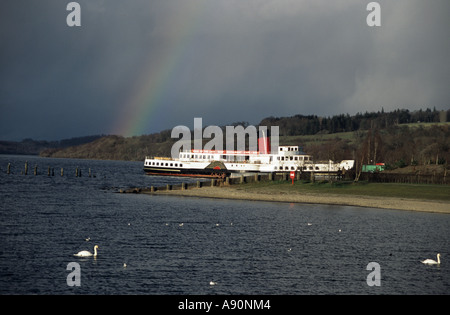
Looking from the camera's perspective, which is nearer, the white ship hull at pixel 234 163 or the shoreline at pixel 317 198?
the shoreline at pixel 317 198

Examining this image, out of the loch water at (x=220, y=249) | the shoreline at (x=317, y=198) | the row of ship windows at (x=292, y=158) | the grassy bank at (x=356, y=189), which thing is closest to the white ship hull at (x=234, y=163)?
the row of ship windows at (x=292, y=158)

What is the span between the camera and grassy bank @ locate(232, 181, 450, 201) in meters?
65.8

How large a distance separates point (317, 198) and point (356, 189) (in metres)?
7.53

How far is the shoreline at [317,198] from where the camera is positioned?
59.0 meters

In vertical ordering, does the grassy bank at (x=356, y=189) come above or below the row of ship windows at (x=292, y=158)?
below

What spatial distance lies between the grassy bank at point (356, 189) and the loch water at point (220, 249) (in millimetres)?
8964

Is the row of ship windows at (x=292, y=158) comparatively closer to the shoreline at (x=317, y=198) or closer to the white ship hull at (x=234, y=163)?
the white ship hull at (x=234, y=163)

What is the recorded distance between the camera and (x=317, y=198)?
219ft

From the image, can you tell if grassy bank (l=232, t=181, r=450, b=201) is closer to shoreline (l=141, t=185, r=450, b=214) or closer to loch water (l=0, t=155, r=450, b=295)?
shoreline (l=141, t=185, r=450, b=214)

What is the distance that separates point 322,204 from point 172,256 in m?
34.5

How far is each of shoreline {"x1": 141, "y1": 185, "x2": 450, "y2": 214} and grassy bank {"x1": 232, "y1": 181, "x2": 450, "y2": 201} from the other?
1512 millimetres

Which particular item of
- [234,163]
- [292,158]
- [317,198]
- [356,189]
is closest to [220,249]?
[317,198]

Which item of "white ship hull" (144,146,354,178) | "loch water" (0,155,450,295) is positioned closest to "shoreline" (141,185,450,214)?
"loch water" (0,155,450,295)

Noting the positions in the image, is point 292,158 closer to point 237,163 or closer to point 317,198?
point 237,163
